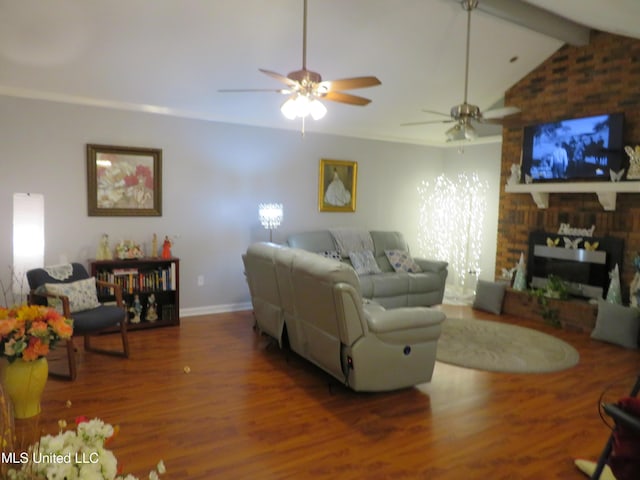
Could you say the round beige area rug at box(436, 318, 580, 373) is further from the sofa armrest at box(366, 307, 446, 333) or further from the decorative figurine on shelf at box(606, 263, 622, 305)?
the sofa armrest at box(366, 307, 446, 333)

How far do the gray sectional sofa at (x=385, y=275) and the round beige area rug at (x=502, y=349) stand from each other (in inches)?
26.4

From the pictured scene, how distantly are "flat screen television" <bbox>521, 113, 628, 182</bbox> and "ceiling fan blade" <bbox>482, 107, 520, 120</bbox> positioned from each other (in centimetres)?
164

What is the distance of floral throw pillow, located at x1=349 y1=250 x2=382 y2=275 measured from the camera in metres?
5.77

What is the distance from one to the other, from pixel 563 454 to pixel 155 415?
8.19 ft

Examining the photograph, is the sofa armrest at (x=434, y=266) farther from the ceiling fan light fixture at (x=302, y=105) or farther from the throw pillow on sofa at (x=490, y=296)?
the ceiling fan light fixture at (x=302, y=105)

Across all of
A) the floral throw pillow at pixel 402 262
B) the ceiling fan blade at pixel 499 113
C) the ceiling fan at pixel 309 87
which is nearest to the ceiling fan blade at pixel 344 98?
the ceiling fan at pixel 309 87

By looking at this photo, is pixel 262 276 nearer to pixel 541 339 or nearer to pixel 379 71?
pixel 379 71

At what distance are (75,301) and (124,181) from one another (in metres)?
1.56

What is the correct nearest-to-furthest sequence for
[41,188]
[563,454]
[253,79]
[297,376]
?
[563,454]
[297,376]
[41,188]
[253,79]

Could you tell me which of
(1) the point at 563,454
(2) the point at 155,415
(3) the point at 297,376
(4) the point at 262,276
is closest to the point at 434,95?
(4) the point at 262,276

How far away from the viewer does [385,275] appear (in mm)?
5711

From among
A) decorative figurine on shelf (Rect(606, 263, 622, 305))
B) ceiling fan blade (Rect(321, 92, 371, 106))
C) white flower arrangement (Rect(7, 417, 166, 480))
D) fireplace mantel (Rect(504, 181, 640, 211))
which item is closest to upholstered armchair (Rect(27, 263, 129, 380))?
ceiling fan blade (Rect(321, 92, 371, 106))

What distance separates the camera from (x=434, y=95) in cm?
580

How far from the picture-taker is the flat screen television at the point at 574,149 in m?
4.93
